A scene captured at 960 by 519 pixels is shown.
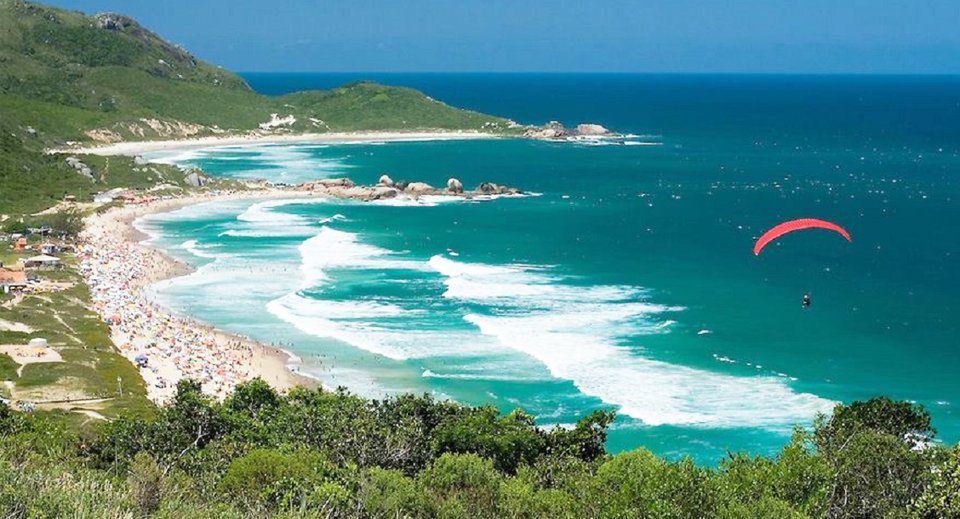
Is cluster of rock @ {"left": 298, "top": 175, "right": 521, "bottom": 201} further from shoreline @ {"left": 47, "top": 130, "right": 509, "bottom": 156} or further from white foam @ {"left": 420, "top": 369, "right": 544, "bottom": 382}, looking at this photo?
white foam @ {"left": 420, "top": 369, "right": 544, "bottom": 382}

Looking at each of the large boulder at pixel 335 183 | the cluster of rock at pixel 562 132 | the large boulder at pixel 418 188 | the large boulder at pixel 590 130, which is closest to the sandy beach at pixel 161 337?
the large boulder at pixel 335 183

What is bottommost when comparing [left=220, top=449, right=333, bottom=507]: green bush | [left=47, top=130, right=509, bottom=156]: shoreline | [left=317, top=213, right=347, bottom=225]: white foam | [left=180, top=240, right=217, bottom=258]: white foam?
[left=180, top=240, right=217, bottom=258]: white foam

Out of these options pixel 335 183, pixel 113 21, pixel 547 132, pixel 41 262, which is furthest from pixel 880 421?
pixel 113 21

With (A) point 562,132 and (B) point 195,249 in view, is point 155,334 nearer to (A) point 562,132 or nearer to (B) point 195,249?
(B) point 195,249

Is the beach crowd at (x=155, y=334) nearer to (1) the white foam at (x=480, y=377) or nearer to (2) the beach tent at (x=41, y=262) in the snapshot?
(2) the beach tent at (x=41, y=262)

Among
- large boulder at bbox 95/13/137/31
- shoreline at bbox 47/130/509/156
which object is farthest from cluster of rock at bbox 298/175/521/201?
large boulder at bbox 95/13/137/31

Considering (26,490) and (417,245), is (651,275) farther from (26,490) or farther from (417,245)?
(26,490)
